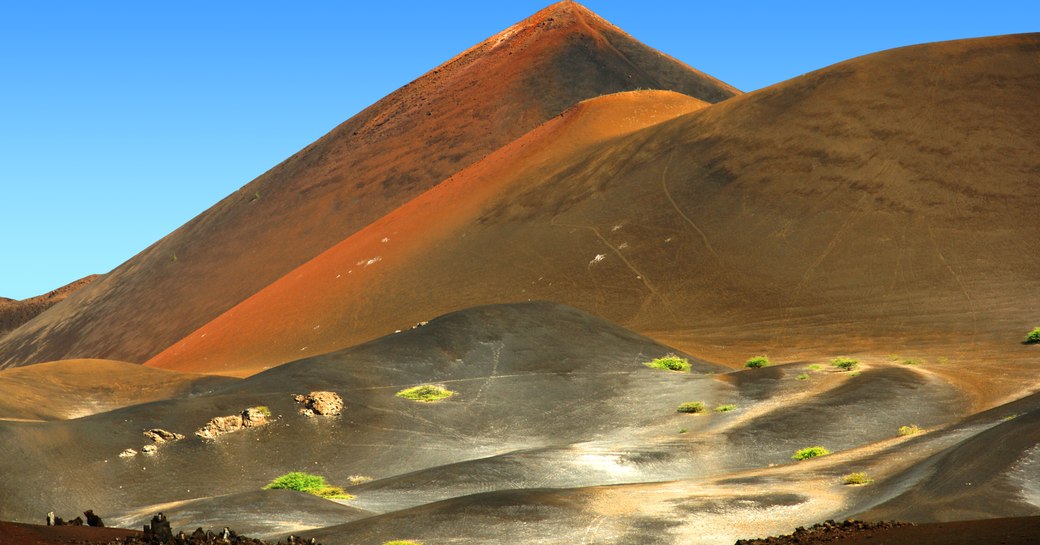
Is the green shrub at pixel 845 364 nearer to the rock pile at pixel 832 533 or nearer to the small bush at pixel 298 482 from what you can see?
the small bush at pixel 298 482

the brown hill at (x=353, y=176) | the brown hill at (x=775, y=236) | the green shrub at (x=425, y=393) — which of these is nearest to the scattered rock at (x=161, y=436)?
the green shrub at (x=425, y=393)

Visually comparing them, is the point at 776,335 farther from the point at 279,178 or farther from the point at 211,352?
the point at 279,178

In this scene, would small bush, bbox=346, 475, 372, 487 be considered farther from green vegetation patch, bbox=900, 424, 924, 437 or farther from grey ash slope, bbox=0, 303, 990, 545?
green vegetation patch, bbox=900, 424, 924, 437

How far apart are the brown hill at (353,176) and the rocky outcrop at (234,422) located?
57329 millimetres

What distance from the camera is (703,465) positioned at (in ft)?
85.3

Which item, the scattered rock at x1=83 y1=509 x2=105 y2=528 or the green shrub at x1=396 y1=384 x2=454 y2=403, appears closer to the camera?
the scattered rock at x1=83 y1=509 x2=105 y2=528

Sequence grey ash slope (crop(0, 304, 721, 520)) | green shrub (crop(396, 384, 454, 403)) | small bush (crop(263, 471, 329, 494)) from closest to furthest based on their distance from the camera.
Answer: small bush (crop(263, 471, 329, 494)) < grey ash slope (crop(0, 304, 721, 520)) < green shrub (crop(396, 384, 454, 403))

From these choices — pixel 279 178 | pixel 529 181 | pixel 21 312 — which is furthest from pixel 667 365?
pixel 21 312

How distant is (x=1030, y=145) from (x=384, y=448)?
134ft

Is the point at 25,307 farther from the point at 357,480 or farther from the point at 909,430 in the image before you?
the point at 909,430

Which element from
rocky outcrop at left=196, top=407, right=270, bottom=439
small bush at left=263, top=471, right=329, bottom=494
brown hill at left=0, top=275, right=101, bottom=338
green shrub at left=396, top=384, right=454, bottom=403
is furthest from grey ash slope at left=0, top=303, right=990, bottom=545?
brown hill at left=0, top=275, right=101, bottom=338

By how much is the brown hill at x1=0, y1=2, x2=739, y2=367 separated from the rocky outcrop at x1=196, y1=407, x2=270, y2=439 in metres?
57.3

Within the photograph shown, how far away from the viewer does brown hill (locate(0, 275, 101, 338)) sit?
476ft

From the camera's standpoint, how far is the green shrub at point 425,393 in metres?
34.0
